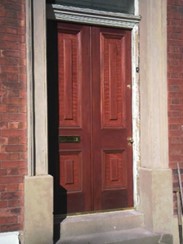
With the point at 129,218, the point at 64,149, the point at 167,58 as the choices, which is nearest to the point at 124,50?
the point at 167,58

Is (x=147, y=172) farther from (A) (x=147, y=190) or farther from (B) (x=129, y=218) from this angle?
(B) (x=129, y=218)

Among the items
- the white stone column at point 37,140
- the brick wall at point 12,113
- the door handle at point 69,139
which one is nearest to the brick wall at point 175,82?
the door handle at point 69,139

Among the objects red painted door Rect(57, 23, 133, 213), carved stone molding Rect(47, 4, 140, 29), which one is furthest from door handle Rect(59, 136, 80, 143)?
carved stone molding Rect(47, 4, 140, 29)

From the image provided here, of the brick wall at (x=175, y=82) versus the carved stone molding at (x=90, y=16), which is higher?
the carved stone molding at (x=90, y=16)

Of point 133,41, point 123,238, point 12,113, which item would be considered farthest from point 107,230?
point 133,41

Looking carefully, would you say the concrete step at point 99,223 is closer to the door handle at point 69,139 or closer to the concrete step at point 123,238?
the concrete step at point 123,238

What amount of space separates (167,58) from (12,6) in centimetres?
211

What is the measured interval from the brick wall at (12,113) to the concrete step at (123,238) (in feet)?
2.38

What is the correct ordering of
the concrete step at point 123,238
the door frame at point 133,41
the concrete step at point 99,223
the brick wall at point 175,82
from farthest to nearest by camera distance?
the brick wall at point 175,82, the door frame at point 133,41, the concrete step at point 99,223, the concrete step at point 123,238

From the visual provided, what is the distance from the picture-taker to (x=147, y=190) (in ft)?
16.4

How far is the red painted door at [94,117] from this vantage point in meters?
4.97

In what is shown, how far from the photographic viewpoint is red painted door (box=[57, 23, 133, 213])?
4969 millimetres

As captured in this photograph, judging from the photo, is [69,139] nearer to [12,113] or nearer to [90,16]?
[12,113]

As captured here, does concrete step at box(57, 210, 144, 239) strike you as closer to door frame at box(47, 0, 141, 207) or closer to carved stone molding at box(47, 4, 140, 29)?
door frame at box(47, 0, 141, 207)
